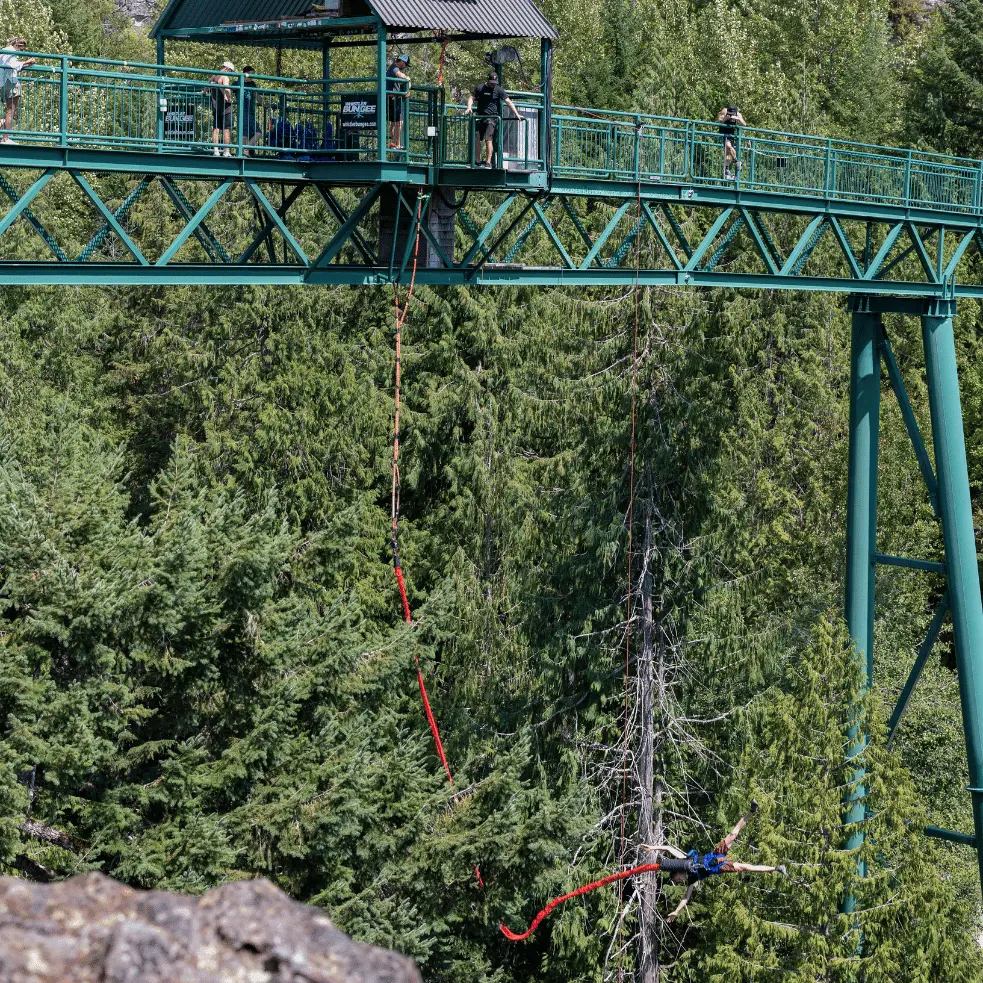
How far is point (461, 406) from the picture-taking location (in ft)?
116

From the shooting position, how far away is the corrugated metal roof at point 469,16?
1755 cm

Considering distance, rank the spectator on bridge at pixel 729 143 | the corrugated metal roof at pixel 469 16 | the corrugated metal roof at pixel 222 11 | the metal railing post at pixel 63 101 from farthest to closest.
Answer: the spectator on bridge at pixel 729 143
the corrugated metal roof at pixel 222 11
the corrugated metal roof at pixel 469 16
the metal railing post at pixel 63 101

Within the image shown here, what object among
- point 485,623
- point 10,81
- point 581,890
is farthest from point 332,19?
point 485,623

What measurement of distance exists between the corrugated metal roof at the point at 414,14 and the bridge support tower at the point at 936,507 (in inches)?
270

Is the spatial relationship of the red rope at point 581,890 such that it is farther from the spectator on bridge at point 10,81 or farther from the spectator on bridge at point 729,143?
the spectator on bridge at point 10,81

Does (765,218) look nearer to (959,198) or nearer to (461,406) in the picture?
(461,406)

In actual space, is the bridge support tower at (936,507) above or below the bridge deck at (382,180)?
below

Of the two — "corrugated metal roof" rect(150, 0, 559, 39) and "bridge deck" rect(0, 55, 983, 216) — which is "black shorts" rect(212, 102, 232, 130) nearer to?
"bridge deck" rect(0, 55, 983, 216)

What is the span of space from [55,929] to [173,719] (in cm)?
1672

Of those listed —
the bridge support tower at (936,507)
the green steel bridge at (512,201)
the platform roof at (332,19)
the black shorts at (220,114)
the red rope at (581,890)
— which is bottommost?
the red rope at (581,890)

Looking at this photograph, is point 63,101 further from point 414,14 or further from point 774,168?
point 774,168

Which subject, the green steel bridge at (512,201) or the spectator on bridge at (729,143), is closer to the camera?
the green steel bridge at (512,201)

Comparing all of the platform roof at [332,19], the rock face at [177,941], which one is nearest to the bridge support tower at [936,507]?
the platform roof at [332,19]

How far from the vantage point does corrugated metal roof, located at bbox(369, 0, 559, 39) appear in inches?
691
